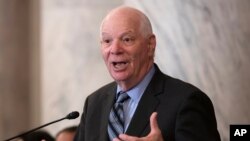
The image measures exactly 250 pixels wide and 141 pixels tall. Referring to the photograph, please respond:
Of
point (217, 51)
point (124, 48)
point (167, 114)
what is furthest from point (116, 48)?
point (217, 51)

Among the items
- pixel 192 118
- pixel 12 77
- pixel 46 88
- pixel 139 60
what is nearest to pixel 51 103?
pixel 46 88

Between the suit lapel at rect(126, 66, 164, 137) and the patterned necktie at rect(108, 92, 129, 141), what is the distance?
0.28 feet

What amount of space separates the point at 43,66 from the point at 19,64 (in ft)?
0.95

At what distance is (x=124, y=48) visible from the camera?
117 inches

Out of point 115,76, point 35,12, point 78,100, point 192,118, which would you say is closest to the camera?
A: point 192,118

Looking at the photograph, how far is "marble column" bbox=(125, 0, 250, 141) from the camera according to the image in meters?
3.80

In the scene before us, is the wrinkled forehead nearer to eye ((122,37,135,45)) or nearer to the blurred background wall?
eye ((122,37,135,45))

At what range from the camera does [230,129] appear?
12.5ft

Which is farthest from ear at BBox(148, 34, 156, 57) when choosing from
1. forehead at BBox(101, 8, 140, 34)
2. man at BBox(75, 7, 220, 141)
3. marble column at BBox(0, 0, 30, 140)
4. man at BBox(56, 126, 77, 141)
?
marble column at BBox(0, 0, 30, 140)

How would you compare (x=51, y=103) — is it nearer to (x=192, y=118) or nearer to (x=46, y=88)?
(x=46, y=88)

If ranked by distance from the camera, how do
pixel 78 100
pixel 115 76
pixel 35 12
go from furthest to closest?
pixel 35 12 < pixel 78 100 < pixel 115 76

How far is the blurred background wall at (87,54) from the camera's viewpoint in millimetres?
3816

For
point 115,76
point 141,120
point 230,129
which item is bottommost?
point 230,129

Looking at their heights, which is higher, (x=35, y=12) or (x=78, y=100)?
(x=35, y=12)
